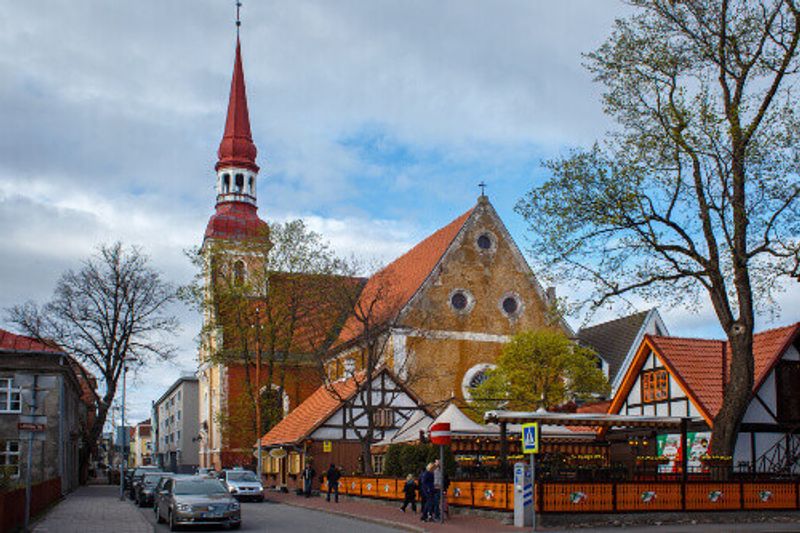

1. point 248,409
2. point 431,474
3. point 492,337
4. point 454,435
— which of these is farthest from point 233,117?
point 431,474

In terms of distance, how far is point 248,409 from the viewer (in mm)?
53906

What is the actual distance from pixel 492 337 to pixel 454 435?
2254cm

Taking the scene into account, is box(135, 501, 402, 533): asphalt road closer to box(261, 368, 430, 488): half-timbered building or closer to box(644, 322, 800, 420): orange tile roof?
box(261, 368, 430, 488): half-timbered building

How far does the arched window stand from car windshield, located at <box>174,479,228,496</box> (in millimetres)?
29237

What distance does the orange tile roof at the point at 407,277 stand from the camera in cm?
4957

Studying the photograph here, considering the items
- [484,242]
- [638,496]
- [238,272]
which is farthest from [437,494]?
[238,272]

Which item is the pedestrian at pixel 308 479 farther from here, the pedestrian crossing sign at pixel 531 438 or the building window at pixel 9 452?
the pedestrian crossing sign at pixel 531 438

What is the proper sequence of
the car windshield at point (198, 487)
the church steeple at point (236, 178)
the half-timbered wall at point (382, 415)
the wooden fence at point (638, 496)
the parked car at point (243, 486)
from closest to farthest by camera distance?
the wooden fence at point (638, 496) → the car windshield at point (198, 487) → the parked car at point (243, 486) → the half-timbered wall at point (382, 415) → the church steeple at point (236, 178)

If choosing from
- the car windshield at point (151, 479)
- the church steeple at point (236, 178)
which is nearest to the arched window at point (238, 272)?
the church steeple at point (236, 178)

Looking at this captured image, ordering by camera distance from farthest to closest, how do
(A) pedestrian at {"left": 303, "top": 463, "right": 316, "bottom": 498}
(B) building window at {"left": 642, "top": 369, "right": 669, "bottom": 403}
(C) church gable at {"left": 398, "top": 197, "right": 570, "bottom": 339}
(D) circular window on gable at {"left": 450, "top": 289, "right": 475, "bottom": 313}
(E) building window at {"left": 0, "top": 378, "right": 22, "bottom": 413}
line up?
1. (D) circular window on gable at {"left": 450, "top": 289, "right": 475, "bottom": 313}
2. (C) church gable at {"left": 398, "top": 197, "right": 570, "bottom": 339}
3. (E) building window at {"left": 0, "top": 378, "right": 22, "bottom": 413}
4. (A) pedestrian at {"left": 303, "top": 463, "right": 316, "bottom": 498}
5. (B) building window at {"left": 642, "top": 369, "right": 669, "bottom": 403}

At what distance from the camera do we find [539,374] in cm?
4225

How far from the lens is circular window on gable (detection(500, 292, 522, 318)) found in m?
51.9

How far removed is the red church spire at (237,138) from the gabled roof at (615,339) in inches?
1079

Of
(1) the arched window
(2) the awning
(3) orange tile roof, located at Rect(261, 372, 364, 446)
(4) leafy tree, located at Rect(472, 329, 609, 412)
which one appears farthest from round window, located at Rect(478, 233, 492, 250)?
(2) the awning
